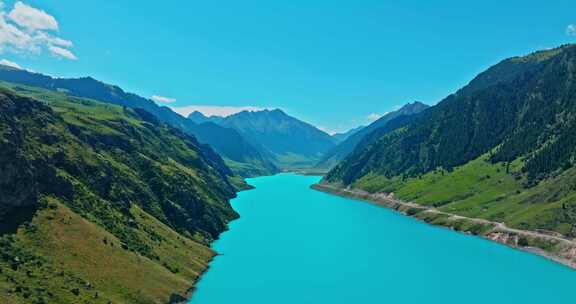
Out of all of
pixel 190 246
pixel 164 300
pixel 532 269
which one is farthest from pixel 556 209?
pixel 164 300

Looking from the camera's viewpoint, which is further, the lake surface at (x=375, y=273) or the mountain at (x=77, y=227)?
the lake surface at (x=375, y=273)

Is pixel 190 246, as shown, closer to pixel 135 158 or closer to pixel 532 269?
pixel 135 158

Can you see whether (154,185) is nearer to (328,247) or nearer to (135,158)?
(135,158)

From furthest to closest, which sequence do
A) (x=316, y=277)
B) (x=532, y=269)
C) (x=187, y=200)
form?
(x=187, y=200)
(x=532, y=269)
(x=316, y=277)

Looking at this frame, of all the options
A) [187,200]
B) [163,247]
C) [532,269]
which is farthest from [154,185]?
[532,269]

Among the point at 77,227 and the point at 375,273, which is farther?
the point at 375,273

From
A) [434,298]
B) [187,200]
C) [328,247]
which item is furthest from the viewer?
[187,200]

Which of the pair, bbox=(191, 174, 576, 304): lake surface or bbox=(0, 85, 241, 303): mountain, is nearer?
bbox=(0, 85, 241, 303): mountain

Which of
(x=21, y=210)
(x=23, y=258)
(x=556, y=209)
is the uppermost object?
(x=556, y=209)

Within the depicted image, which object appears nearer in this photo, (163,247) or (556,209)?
(163,247)

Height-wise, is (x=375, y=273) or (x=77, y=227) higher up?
(x=77, y=227)

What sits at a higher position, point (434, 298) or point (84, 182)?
point (84, 182)
